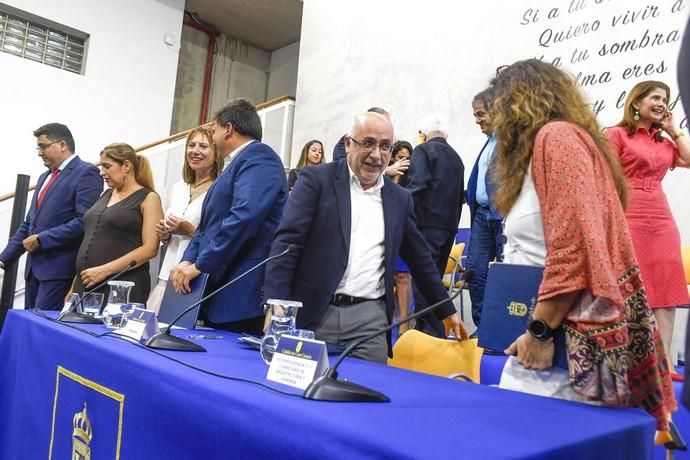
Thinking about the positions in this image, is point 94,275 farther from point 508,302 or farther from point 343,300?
point 508,302

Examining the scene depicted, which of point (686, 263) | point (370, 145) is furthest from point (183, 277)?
point (686, 263)

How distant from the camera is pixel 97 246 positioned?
2.61 m

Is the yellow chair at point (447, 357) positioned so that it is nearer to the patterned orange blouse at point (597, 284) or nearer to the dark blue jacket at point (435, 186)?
the patterned orange blouse at point (597, 284)

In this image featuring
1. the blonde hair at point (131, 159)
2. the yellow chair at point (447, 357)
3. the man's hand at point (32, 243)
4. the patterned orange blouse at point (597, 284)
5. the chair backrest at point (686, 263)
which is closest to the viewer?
the patterned orange blouse at point (597, 284)

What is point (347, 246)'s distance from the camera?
1.65 meters

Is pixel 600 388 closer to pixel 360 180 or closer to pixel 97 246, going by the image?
pixel 360 180

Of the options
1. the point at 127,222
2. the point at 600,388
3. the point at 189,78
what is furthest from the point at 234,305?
the point at 189,78

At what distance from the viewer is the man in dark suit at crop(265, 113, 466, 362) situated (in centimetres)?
164

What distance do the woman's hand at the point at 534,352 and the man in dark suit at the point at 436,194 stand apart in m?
1.94

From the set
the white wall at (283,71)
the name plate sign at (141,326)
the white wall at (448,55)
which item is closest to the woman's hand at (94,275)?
the name plate sign at (141,326)

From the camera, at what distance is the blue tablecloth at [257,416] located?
0.65 meters

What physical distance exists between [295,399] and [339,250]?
889mm

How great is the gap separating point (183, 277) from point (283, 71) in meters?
8.87

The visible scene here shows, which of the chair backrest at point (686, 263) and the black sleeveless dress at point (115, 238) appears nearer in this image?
the black sleeveless dress at point (115, 238)
